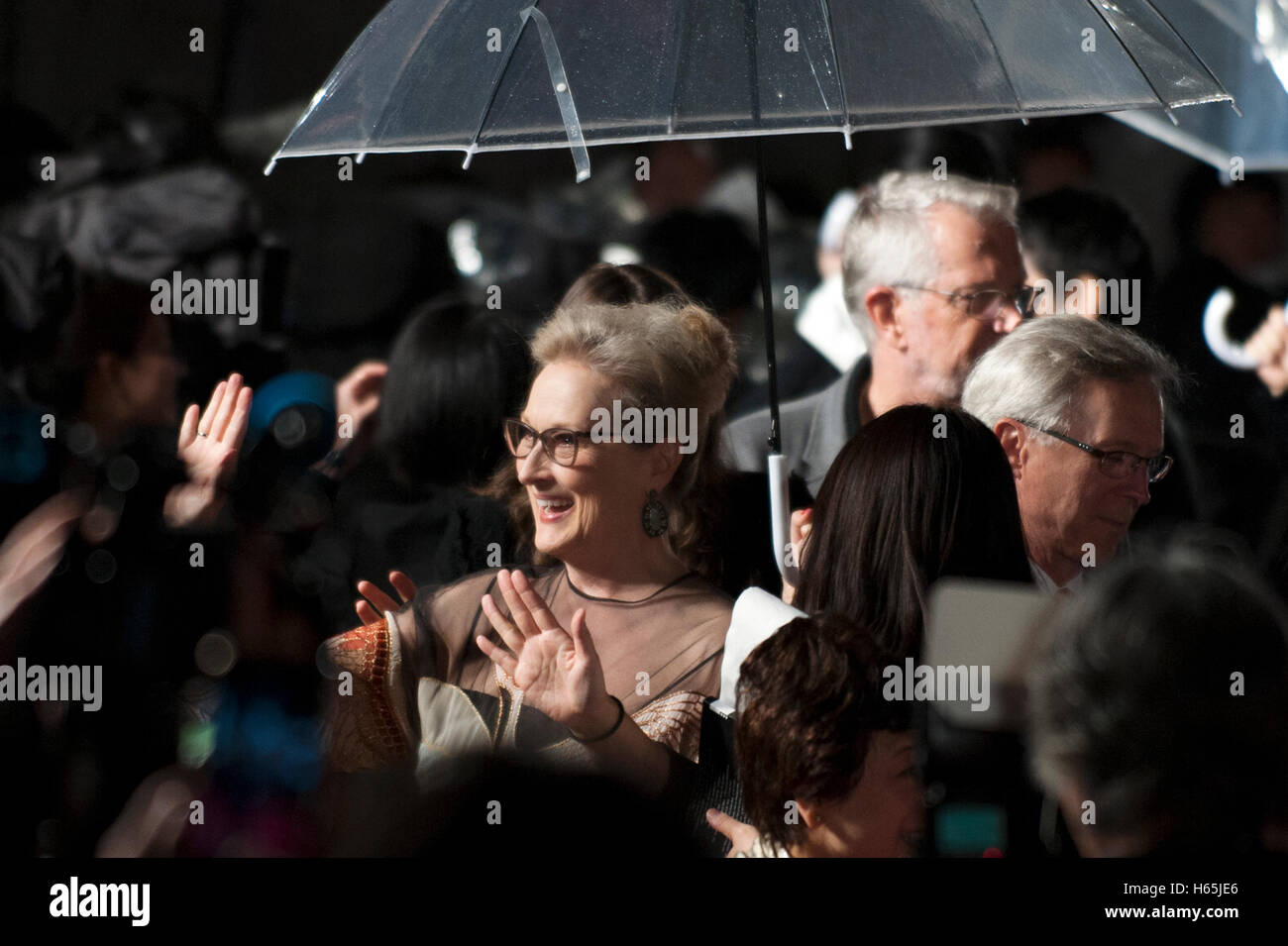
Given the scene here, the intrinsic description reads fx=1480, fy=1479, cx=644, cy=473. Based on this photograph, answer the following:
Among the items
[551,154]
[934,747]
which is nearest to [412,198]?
[551,154]

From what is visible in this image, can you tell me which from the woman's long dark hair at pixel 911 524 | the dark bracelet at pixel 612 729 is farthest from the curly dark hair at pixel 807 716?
the dark bracelet at pixel 612 729

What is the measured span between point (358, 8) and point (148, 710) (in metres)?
3.28

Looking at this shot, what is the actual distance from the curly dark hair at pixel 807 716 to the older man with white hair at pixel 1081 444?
866 mm

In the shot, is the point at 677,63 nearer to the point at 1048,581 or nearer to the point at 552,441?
the point at 552,441

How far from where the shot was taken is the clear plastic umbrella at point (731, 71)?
9.21 ft

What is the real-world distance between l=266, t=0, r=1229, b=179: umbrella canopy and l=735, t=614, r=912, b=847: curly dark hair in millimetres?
940

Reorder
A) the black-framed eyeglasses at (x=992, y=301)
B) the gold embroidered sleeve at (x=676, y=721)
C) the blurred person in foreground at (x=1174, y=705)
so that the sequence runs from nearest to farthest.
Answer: the blurred person in foreground at (x=1174, y=705) < the gold embroidered sleeve at (x=676, y=721) < the black-framed eyeglasses at (x=992, y=301)

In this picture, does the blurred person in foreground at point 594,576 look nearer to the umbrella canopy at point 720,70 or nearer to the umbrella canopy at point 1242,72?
the umbrella canopy at point 720,70

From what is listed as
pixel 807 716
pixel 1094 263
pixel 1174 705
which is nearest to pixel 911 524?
pixel 807 716

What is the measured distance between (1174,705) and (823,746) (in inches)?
34.2

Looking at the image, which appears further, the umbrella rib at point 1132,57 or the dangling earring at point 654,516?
the dangling earring at point 654,516

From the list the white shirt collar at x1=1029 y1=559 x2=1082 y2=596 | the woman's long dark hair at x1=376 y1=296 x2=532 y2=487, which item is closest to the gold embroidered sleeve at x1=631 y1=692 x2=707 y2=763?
the white shirt collar at x1=1029 y1=559 x2=1082 y2=596

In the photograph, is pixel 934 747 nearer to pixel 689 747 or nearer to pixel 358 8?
pixel 689 747

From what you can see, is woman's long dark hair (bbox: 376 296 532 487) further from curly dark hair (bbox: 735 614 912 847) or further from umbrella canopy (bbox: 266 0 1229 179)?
curly dark hair (bbox: 735 614 912 847)
